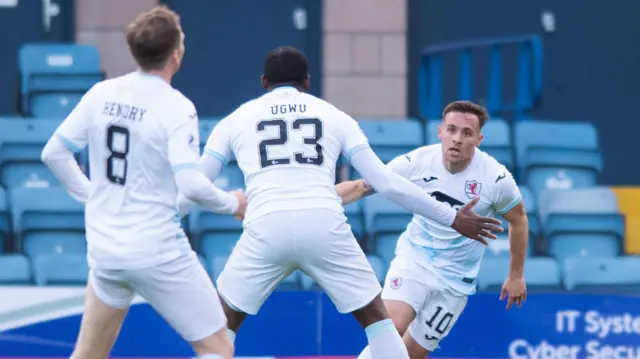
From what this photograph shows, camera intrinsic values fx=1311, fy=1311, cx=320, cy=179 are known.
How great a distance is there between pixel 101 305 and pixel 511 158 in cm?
592

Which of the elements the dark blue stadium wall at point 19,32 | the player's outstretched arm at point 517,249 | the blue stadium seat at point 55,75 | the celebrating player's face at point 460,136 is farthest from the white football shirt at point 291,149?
the dark blue stadium wall at point 19,32

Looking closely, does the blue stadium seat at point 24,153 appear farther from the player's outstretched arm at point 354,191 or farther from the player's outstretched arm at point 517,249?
the player's outstretched arm at point 517,249

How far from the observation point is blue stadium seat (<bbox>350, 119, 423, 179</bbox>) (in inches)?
408

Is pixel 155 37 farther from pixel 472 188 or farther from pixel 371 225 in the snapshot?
pixel 371 225

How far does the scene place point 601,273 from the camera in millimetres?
9461

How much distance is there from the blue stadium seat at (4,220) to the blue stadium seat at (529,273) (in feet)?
11.1

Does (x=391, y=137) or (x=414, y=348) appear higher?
(x=391, y=137)

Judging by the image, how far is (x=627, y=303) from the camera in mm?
8883

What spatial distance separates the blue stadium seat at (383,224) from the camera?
376 inches

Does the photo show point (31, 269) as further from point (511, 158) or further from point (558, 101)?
point (558, 101)

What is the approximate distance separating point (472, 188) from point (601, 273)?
2.96 m

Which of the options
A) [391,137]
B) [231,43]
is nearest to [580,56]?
[391,137]

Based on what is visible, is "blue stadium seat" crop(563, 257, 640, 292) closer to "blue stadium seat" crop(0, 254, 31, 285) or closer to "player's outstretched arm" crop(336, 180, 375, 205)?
"player's outstretched arm" crop(336, 180, 375, 205)

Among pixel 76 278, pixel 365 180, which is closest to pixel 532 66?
pixel 76 278
